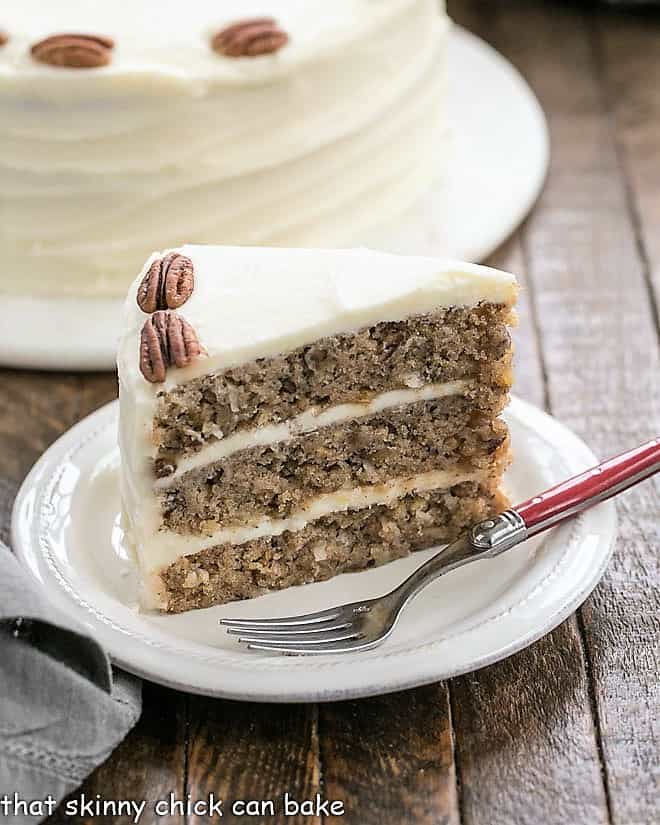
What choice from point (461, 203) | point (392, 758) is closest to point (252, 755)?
point (392, 758)

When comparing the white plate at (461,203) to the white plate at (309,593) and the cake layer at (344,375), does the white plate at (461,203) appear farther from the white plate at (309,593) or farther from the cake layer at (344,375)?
the cake layer at (344,375)

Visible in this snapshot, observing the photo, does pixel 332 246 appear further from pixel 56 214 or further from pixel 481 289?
pixel 481 289

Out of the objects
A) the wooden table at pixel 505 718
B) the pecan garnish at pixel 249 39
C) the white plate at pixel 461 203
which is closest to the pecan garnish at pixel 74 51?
the pecan garnish at pixel 249 39

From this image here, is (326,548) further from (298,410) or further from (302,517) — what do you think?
(298,410)

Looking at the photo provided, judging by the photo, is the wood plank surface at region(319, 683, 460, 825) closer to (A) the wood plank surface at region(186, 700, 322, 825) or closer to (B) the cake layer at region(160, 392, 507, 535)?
(A) the wood plank surface at region(186, 700, 322, 825)

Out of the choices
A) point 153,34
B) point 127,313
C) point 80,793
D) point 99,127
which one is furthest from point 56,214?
point 80,793
